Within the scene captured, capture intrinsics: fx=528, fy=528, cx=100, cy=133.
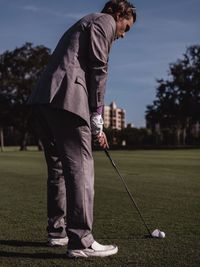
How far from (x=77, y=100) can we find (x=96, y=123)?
1.00ft

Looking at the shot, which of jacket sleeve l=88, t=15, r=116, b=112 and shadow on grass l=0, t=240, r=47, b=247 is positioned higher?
jacket sleeve l=88, t=15, r=116, b=112

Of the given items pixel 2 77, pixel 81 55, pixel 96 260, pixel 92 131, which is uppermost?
pixel 2 77

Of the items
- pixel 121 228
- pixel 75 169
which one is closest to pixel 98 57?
pixel 75 169

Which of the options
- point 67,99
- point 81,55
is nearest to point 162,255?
point 67,99

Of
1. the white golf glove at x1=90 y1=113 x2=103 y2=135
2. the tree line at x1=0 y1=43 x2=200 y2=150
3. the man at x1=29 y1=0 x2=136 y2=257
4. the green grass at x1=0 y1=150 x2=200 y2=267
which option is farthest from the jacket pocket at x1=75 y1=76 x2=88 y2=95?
the tree line at x1=0 y1=43 x2=200 y2=150

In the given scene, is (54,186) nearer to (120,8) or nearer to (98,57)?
(98,57)

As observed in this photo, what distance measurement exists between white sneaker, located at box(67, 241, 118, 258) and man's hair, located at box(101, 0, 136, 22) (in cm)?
215

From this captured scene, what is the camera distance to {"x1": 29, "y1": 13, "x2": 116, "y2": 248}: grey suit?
471 centimetres

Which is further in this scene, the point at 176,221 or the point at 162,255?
the point at 176,221

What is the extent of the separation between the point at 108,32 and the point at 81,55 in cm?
32

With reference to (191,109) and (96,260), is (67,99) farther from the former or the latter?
(191,109)

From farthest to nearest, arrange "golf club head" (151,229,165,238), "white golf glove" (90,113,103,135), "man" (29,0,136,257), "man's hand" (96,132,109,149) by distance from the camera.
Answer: "golf club head" (151,229,165,238), "man's hand" (96,132,109,149), "white golf glove" (90,113,103,135), "man" (29,0,136,257)

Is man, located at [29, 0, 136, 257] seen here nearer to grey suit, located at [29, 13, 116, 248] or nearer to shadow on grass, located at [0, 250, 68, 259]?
grey suit, located at [29, 13, 116, 248]

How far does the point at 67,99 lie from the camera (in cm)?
468
